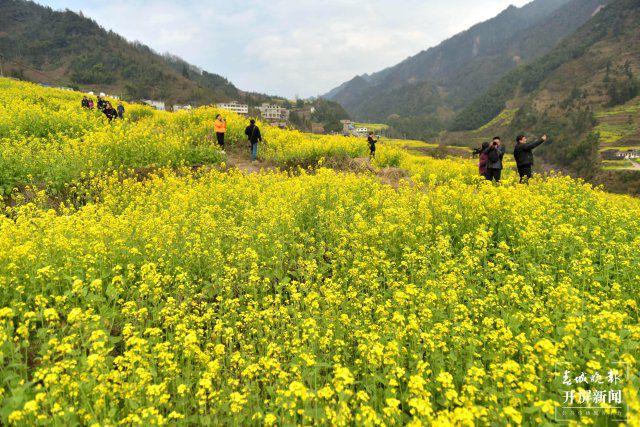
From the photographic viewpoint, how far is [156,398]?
3939 millimetres

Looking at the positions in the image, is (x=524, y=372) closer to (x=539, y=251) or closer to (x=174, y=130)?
(x=539, y=251)

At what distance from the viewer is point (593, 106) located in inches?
4975

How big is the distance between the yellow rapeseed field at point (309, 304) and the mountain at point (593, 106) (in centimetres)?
7193

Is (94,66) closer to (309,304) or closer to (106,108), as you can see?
(106,108)

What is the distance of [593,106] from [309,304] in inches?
6389

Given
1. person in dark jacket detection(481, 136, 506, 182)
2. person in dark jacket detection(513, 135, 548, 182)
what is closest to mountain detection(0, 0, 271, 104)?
person in dark jacket detection(481, 136, 506, 182)

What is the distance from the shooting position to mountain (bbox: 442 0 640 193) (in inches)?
3255

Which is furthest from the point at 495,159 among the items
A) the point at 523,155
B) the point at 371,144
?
the point at 371,144

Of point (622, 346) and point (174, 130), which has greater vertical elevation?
point (174, 130)

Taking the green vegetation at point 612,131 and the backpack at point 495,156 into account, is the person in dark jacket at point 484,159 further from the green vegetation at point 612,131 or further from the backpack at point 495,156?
the green vegetation at point 612,131

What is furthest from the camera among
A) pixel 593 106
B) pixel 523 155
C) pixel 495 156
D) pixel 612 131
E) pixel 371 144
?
pixel 593 106

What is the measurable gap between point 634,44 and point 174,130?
214 meters

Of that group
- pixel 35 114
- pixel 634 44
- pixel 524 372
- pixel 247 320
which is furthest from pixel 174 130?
pixel 634 44

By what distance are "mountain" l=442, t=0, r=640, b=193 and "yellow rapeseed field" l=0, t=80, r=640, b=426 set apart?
71.9 metres
